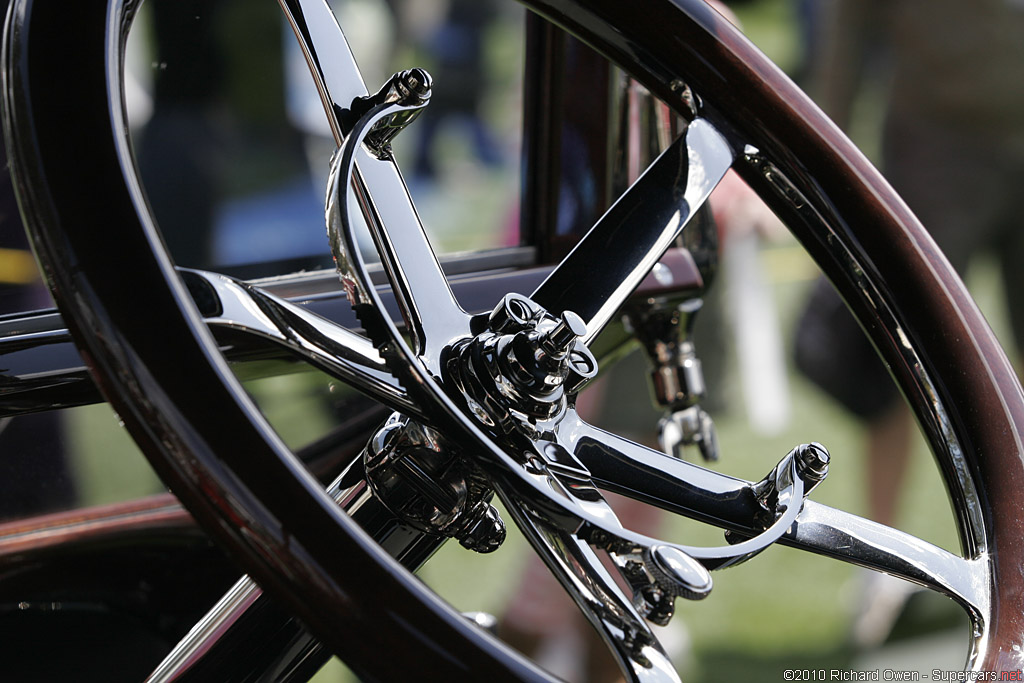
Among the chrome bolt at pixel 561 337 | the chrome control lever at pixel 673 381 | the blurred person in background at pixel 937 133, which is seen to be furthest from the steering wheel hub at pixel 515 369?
the blurred person in background at pixel 937 133

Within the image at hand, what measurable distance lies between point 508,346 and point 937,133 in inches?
81.0

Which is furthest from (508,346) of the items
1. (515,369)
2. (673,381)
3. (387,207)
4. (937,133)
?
(937,133)

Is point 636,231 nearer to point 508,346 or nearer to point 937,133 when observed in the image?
point 508,346

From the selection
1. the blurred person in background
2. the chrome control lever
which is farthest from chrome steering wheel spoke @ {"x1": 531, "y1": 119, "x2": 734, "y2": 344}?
the blurred person in background

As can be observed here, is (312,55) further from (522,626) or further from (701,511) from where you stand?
(522,626)

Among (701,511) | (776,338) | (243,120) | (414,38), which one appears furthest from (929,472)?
(701,511)

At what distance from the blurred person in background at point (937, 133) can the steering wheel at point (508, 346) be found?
5.03 ft

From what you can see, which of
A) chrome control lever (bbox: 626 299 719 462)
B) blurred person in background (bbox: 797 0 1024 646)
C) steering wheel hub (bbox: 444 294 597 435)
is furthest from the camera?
blurred person in background (bbox: 797 0 1024 646)

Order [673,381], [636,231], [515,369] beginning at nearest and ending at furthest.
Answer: [515,369]
[636,231]
[673,381]

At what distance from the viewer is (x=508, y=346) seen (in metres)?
0.51

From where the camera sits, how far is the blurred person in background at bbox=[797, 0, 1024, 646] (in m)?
2.21

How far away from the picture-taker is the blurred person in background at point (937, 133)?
2.21 meters

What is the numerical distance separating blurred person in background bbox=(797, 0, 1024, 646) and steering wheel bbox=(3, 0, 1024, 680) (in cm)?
153

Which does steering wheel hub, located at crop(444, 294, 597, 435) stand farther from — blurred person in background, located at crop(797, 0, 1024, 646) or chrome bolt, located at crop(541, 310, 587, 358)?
blurred person in background, located at crop(797, 0, 1024, 646)
